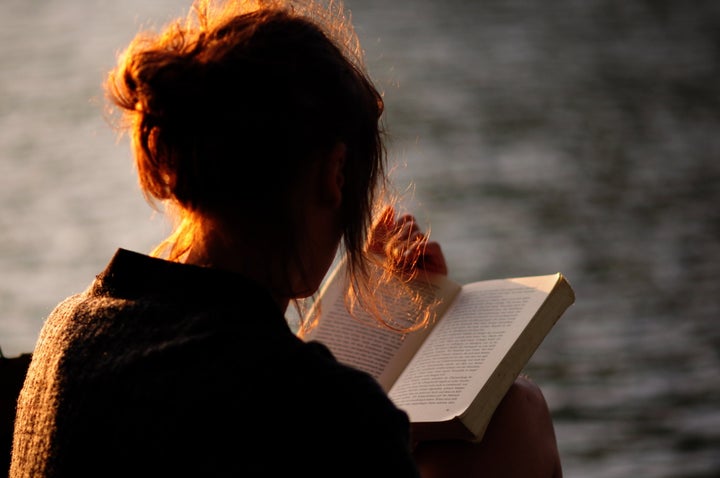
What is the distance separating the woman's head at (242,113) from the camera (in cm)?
89

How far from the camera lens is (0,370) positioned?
1.14 metres

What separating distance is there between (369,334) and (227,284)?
1.80ft

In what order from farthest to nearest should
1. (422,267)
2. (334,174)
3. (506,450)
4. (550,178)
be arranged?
(550,178) → (422,267) → (506,450) → (334,174)

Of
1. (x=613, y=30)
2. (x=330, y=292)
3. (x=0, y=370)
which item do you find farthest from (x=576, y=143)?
(x=0, y=370)

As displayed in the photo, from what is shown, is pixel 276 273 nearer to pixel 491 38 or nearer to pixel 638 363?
pixel 638 363

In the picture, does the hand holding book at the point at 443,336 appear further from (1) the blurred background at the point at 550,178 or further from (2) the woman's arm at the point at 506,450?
(1) the blurred background at the point at 550,178

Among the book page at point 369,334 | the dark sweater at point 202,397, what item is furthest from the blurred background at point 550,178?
the dark sweater at point 202,397

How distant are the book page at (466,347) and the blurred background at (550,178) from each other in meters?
0.39

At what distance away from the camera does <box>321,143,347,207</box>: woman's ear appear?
3.07 feet

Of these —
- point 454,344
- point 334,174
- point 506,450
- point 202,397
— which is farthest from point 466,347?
point 202,397

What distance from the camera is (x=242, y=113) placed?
2.92 ft

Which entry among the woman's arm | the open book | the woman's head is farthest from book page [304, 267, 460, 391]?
the woman's head

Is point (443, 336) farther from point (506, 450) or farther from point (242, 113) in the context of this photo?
point (242, 113)

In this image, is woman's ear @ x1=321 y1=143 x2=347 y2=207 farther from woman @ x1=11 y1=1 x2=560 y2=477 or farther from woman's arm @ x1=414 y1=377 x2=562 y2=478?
woman's arm @ x1=414 y1=377 x2=562 y2=478
